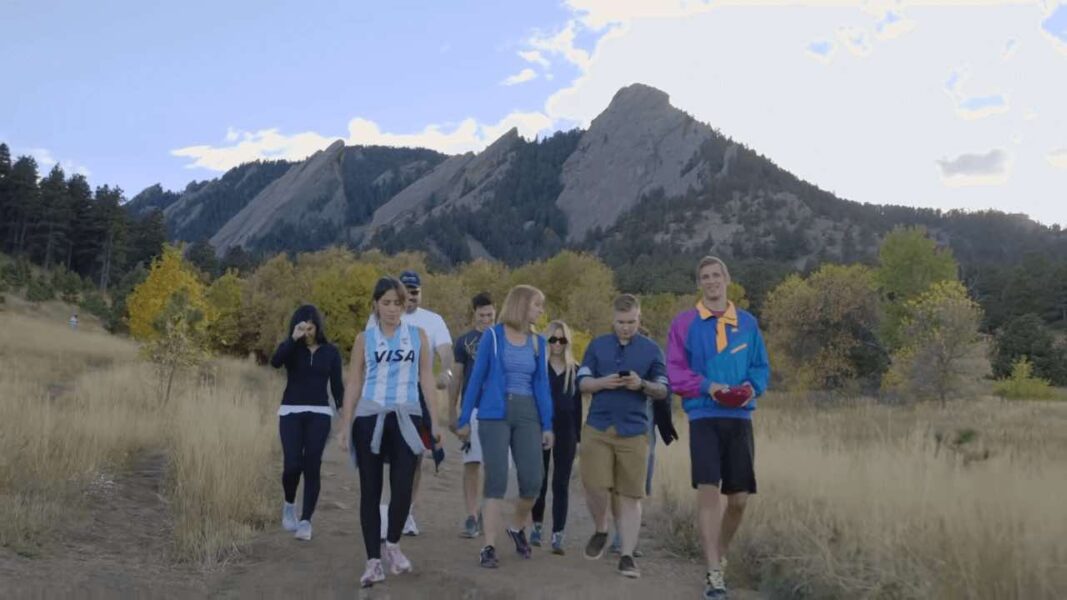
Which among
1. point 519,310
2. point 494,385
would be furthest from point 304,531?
point 519,310

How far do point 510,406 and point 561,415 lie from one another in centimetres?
103

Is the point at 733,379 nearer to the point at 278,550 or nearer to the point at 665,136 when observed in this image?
the point at 278,550

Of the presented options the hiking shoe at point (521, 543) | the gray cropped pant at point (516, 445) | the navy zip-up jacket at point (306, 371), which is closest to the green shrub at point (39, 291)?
the navy zip-up jacket at point (306, 371)

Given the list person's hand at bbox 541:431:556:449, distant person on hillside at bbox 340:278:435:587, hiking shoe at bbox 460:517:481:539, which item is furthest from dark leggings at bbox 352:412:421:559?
hiking shoe at bbox 460:517:481:539

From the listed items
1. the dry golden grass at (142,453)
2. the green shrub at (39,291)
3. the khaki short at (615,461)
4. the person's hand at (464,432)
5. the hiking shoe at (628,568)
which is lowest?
the hiking shoe at (628,568)

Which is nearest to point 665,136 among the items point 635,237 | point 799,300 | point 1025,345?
point 635,237

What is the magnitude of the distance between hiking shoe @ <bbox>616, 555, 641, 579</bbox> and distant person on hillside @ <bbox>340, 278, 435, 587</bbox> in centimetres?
142

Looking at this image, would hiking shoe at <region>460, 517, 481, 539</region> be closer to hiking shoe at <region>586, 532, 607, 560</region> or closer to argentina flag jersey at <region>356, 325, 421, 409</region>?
hiking shoe at <region>586, 532, 607, 560</region>

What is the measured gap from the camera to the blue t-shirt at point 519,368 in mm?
5859

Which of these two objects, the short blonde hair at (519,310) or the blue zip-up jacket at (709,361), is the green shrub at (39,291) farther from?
the blue zip-up jacket at (709,361)

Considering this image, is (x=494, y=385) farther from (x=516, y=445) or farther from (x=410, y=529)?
(x=410, y=529)

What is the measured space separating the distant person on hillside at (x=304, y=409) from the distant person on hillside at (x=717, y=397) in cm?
279

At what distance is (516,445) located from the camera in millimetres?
5867

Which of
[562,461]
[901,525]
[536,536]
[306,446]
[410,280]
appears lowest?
[536,536]
